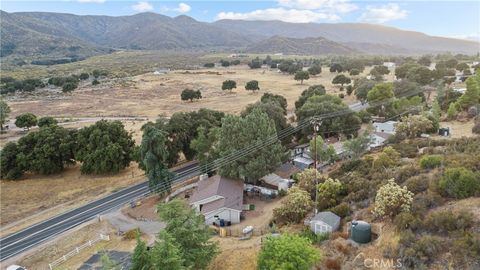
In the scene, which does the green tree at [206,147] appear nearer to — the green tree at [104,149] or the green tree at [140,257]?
the green tree at [104,149]

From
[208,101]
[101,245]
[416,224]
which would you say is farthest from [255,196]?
[208,101]

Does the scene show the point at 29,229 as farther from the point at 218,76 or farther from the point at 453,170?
the point at 218,76

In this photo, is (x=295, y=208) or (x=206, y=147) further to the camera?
(x=206, y=147)

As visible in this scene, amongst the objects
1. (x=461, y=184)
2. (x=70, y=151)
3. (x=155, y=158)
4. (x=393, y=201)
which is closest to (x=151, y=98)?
(x=70, y=151)

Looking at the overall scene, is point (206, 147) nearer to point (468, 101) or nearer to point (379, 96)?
point (379, 96)

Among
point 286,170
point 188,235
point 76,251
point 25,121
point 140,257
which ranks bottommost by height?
point 76,251

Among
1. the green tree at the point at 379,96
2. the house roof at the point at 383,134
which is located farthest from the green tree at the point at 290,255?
the green tree at the point at 379,96
